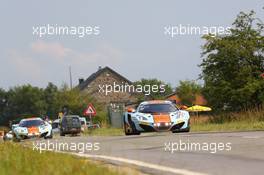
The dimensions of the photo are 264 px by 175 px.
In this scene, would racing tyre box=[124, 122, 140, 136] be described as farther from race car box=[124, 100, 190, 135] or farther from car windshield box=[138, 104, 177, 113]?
car windshield box=[138, 104, 177, 113]

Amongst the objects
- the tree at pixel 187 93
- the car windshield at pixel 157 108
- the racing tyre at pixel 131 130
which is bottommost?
the racing tyre at pixel 131 130

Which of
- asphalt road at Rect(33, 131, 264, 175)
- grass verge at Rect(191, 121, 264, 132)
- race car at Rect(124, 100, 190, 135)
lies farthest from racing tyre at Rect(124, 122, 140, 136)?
asphalt road at Rect(33, 131, 264, 175)

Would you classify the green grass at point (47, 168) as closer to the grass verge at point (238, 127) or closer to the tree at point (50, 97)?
the grass verge at point (238, 127)

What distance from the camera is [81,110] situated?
102 meters

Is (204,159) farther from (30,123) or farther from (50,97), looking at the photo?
(50,97)

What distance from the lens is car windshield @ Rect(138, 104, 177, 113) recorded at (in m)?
24.4

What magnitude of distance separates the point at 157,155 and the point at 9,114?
11902 cm

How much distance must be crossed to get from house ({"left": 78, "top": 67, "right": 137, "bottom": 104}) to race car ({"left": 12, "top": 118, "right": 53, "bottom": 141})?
275ft

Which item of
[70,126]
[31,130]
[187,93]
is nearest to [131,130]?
[31,130]

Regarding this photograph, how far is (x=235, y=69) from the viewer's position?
4978 centimetres

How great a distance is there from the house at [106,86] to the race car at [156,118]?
94.5 meters

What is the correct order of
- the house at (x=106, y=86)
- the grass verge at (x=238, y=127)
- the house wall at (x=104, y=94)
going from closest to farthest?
the grass verge at (x=238, y=127) < the house wall at (x=104, y=94) < the house at (x=106, y=86)

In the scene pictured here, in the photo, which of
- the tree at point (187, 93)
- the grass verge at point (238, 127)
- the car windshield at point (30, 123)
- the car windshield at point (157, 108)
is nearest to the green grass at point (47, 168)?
the car windshield at point (157, 108)

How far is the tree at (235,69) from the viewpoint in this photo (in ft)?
157
